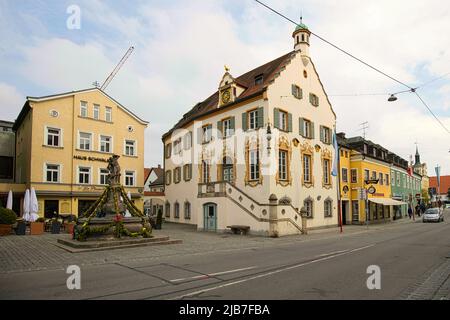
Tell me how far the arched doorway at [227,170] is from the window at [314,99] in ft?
28.1

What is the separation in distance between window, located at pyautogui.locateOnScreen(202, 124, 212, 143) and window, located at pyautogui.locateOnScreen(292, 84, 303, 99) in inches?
299

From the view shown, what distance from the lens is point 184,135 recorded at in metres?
34.8

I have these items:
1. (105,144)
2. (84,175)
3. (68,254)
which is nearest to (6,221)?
(68,254)

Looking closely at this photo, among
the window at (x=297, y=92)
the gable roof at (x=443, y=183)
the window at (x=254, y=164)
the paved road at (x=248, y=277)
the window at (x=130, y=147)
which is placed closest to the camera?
the paved road at (x=248, y=277)

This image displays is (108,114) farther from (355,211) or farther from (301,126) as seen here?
(355,211)

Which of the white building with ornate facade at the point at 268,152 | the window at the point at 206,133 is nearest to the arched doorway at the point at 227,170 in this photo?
the white building with ornate facade at the point at 268,152

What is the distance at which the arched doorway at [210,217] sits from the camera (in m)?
25.1

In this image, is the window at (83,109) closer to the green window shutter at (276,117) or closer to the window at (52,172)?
the window at (52,172)

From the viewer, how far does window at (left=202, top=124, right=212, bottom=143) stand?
2944 cm

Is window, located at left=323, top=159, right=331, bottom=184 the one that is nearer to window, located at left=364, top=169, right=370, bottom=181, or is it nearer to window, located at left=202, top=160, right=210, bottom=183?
window, located at left=364, top=169, right=370, bottom=181
